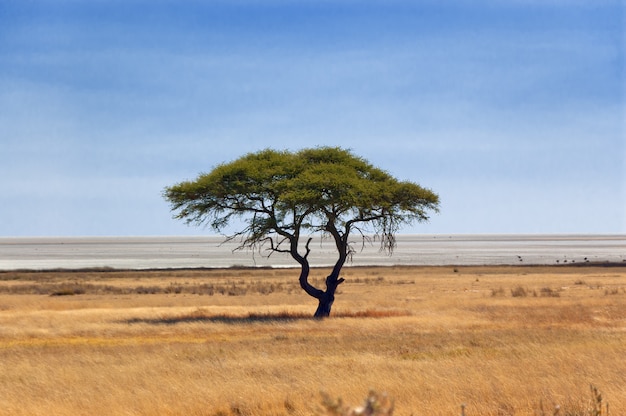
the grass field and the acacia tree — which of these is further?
the acacia tree

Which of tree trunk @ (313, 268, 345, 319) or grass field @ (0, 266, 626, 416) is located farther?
tree trunk @ (313, 268, 345, 319)

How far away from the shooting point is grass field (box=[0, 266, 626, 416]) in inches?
607

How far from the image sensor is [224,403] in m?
15.5

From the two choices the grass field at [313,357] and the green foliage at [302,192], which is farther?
the green foliage at [302,192]

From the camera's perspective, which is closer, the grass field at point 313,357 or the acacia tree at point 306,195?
the grass field at point 313,357

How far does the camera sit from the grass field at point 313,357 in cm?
1543

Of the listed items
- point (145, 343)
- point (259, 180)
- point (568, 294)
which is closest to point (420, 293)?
point (568, 294)

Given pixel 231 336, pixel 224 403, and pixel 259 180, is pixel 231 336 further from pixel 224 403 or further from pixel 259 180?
pixel 224 403

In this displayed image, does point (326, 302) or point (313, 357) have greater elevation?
point (326, 302)

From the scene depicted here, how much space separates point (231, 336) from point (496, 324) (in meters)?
11.8

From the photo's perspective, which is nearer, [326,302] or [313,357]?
[313,357]

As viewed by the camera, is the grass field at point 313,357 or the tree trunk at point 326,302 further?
the tree trunk at point 326,302

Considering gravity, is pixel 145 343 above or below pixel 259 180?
below

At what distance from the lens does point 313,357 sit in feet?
75.4
